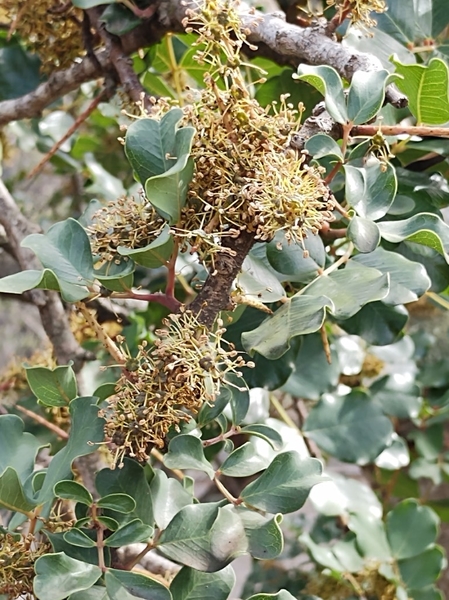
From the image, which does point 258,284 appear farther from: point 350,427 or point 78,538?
point 350,427

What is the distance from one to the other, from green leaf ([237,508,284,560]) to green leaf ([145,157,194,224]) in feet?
0.51

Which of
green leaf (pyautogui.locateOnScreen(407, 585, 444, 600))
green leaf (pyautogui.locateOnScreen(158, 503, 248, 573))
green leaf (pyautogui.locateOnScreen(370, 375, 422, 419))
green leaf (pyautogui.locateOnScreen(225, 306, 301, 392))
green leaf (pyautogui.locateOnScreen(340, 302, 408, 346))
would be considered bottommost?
green leaf (pyautogui.locateOnScreen(407, 585, 444, 600))

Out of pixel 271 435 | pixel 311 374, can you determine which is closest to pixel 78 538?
pixel 271 435

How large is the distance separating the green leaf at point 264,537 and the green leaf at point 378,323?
210 millimetres

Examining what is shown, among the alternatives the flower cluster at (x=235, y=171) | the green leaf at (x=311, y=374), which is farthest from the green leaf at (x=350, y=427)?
the flower cluster at (x=235, y=171)

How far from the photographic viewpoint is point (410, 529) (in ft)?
2.20

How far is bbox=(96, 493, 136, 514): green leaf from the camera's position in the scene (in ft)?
1.05

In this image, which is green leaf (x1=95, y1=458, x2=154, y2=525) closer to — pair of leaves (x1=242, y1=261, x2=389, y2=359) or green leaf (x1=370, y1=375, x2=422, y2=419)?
pair of leaves (x1=242, y1=261, x2=389, y2=359)

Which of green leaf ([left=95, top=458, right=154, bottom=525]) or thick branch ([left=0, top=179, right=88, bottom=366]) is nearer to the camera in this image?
green leaf ([left=95, top=458, right=154, bottom=525])

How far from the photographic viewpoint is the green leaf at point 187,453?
1.09ft

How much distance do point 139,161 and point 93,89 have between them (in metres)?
0.50

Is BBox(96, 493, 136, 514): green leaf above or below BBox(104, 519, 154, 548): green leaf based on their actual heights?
above

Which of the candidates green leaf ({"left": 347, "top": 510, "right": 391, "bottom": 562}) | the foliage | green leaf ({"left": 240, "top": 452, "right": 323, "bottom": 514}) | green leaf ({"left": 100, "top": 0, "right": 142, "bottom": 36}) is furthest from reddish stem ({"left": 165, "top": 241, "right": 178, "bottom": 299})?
green leaf ({"left": 347, "top": 510, "right": 391, "bottom": 562})

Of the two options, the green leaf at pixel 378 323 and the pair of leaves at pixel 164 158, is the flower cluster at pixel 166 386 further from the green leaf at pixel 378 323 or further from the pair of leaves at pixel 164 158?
the green leaf at pixel 378 323
